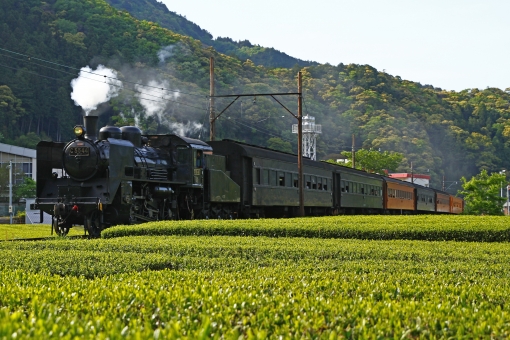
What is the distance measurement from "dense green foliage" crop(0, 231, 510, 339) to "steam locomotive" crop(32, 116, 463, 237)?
31.4 feet

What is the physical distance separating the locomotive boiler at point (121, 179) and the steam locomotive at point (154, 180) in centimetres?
3

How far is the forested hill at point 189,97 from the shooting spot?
76.8 m

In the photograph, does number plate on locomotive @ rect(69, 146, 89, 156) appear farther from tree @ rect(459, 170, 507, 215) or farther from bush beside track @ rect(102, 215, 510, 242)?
tree @ rect(459, 170, 507, 215)

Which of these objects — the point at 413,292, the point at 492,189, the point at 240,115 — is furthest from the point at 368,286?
the point at 240,115

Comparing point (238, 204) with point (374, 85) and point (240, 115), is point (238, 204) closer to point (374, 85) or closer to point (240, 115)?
point (240, 115)

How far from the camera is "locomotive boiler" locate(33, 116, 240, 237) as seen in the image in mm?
20562

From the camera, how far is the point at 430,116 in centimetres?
11600

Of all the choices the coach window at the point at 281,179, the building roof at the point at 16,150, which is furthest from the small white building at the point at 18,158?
the coach window at the point at 281,179

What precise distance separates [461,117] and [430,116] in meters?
12.1

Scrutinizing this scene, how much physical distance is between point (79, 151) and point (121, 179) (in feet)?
5.01

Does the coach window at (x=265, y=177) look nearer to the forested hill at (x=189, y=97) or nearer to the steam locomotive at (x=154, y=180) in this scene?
the steam locomotive at (x=154, y=180)

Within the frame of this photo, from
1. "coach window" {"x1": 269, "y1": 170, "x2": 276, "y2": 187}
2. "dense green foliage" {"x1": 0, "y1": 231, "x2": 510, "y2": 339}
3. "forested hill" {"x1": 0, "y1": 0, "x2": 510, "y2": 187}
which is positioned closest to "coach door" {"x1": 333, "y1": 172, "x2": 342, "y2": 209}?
"coach window" {"x1": 269, "y1": 170, "x2": 276, "y2": 187}

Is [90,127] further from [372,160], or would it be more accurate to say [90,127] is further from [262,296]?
[372,160]

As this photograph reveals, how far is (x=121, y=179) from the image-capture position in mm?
20828
